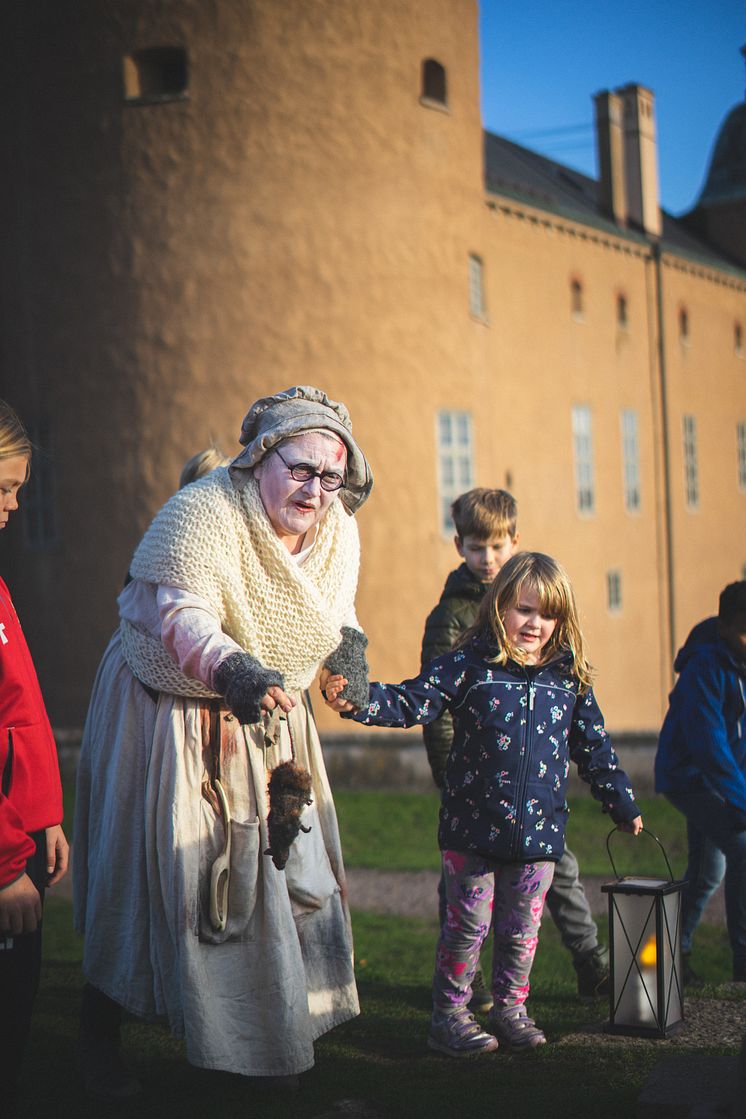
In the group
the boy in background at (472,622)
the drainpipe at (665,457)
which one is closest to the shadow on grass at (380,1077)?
the boy in background at (472,622)

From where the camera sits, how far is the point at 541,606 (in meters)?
4.86

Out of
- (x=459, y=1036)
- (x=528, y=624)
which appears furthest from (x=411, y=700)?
(x=459, y=1036)

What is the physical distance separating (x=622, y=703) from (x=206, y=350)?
39.9 feet

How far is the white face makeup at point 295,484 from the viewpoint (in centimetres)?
430

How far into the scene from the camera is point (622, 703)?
2673 cm

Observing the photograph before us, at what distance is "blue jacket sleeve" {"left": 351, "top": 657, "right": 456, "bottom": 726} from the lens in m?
4.57

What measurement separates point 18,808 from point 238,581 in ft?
3.50

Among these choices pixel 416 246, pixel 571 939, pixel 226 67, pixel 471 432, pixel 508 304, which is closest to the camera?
pixel 571 939

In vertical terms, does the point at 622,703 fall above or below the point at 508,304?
below

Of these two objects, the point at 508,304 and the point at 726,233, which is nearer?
the point at 508,304

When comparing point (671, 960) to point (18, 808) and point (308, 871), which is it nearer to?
point (308, 871)

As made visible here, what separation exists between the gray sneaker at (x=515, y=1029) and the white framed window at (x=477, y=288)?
17925 mm

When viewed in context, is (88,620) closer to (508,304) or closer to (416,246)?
(416,246)

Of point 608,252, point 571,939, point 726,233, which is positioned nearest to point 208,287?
point 608,252
